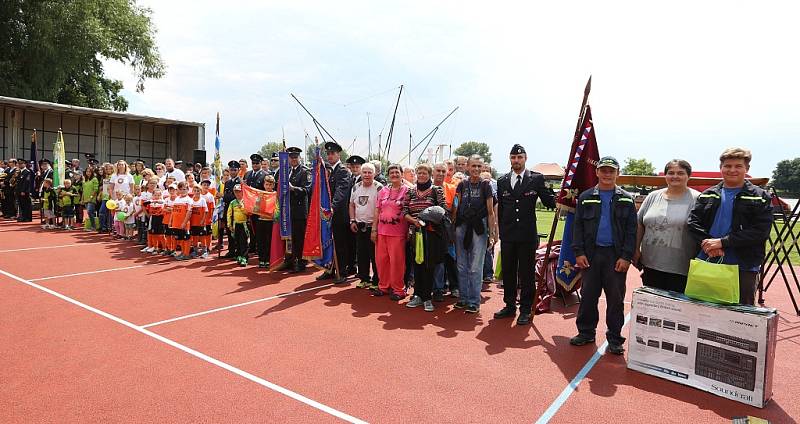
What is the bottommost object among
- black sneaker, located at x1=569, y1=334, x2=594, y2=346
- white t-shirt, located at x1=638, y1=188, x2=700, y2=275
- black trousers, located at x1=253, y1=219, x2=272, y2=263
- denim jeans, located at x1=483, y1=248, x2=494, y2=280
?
→ black sneaker, located at x1=569, y1=334, x2=594, y2=346

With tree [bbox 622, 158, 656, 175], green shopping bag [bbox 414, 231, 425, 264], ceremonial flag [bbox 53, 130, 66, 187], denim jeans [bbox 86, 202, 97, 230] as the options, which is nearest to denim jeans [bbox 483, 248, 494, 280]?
green shopping bag [bbox 414, 231, 425, 264]

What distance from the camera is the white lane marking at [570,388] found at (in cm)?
318

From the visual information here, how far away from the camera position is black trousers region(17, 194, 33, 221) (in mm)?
14125

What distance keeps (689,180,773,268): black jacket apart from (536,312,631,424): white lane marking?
56.0 inches

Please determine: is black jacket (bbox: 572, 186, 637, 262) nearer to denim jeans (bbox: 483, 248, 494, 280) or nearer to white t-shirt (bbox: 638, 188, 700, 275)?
white t-shirt (bbox: 638, 188, 700, 275)

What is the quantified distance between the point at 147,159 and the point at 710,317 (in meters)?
22.9

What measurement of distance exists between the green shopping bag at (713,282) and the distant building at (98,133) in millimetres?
18738

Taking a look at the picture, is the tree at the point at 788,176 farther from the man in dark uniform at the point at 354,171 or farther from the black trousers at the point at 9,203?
the black trousers at the point at 9,203

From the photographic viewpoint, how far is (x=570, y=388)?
3.66 m

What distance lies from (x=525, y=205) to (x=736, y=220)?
1.98 meters

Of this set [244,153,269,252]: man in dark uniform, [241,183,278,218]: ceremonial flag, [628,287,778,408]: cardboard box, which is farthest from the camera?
[244,153,269,252]: man in dark uniform

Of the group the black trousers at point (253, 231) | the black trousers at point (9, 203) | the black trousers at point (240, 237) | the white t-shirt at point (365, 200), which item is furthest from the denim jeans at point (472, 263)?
the black trousers at point (9, 203)

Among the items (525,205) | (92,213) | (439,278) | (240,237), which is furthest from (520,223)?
(92,213)

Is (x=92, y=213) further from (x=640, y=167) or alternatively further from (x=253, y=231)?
(x=640, y=167)
